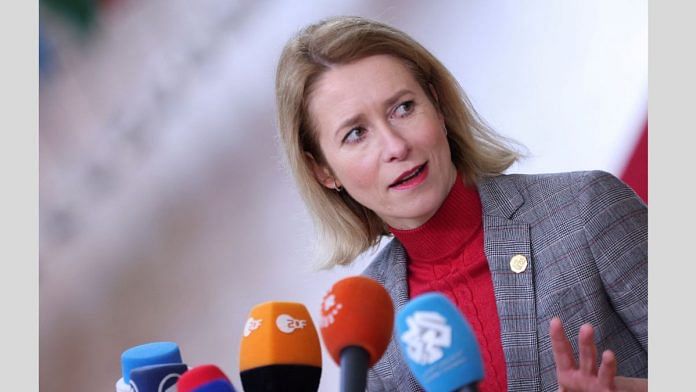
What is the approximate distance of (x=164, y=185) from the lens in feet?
5.24

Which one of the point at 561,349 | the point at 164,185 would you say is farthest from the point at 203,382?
the point at 164,185

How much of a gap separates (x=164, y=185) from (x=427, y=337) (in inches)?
38.1

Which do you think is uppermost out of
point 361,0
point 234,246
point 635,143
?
point 361,0

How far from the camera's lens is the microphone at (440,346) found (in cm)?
73

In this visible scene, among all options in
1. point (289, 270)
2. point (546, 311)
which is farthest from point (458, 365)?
point (289, 270)

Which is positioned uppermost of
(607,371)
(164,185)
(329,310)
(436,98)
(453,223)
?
(436,98)

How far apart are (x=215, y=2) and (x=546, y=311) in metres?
0.82

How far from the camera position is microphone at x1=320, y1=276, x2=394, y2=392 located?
827mm

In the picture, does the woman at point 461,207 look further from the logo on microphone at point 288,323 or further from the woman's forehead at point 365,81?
the logo on microphone at point 288,323

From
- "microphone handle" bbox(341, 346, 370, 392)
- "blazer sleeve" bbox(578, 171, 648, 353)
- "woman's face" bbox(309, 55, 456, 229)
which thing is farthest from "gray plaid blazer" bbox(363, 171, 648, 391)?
"microphone handle" bbox(341, 346, 370, 392)

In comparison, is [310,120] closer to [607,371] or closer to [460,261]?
[460,261]

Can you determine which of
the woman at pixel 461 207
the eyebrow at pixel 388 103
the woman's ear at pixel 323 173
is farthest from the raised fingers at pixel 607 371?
the woman's ear at pixel 323 173

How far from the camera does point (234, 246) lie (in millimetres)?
1577

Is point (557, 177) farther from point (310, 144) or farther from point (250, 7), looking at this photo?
point (250, 7)
